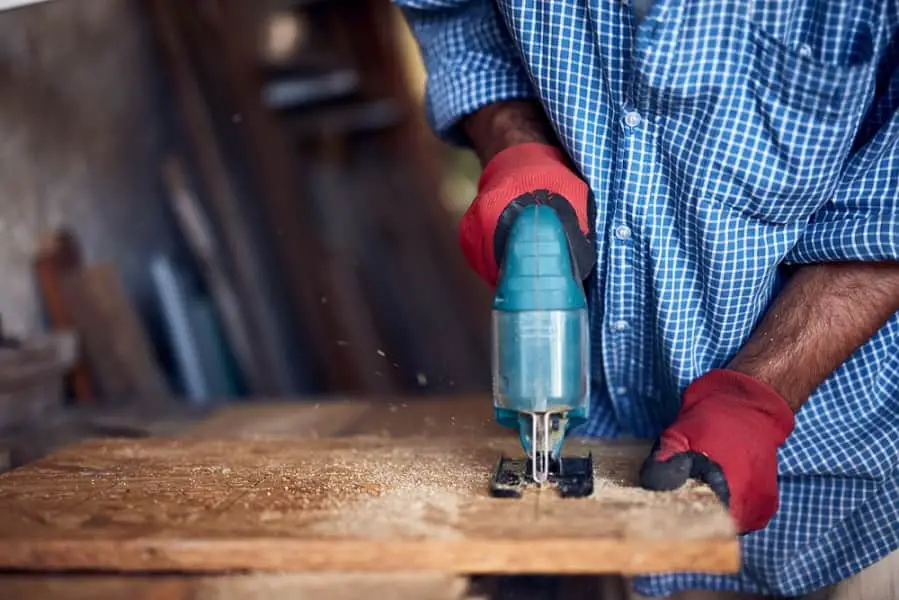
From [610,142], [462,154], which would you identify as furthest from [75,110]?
[462,154]

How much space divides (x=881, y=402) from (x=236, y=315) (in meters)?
2.08

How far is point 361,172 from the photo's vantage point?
4234mm

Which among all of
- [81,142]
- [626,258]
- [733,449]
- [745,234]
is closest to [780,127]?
[745,234]

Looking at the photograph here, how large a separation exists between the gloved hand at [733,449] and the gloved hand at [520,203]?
240 millimetres

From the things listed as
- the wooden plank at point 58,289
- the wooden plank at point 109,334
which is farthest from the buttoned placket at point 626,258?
the wooden plank at point 58,289

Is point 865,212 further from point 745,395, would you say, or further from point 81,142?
point 81,142

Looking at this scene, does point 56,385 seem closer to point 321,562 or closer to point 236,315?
point 236,315

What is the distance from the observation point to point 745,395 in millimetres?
1178

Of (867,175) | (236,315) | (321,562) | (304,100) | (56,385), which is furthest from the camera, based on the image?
(304,100)

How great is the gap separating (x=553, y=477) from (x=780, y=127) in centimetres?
55

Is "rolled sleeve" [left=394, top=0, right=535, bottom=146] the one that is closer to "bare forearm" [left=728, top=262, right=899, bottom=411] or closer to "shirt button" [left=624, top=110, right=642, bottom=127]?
"shirt button" [left=624, top=110, right=642, bottom=127]

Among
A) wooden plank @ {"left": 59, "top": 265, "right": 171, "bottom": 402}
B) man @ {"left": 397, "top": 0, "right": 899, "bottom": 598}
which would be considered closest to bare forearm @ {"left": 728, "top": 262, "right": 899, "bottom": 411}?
man @ {"left": 397, "top": 0, "right": 899, "bottom": 598}

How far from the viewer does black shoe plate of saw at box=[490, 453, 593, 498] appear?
108 centimetres

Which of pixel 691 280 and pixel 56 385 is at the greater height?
pixel 691 280
